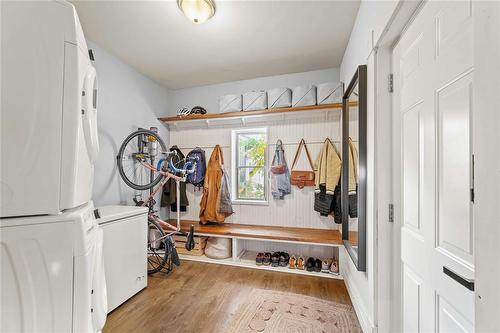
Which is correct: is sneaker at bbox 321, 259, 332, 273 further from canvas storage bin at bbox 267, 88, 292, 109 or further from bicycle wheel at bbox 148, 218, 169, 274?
canvas storage bin at bbox 267, 88, 292, 109

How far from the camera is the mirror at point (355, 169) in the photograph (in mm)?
1565

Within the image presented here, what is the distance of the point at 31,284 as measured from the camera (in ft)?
2.75

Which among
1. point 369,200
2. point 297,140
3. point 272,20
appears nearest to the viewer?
point 369,200

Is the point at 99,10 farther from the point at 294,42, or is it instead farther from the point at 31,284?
the point at 31,284

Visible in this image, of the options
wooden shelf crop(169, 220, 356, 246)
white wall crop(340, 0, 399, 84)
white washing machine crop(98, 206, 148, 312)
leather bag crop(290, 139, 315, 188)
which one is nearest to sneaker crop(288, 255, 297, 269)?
wooden shelf crop(169, 220, 356, 246)

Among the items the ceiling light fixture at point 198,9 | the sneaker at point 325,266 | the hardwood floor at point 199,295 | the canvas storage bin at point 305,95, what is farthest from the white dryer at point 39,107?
the sneaker at point 325,266

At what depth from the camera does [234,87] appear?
136 inches

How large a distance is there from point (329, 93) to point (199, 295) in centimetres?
284

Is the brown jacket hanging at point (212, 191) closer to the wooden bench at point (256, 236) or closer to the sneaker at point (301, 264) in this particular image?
the wooden bench at point (256, 236)

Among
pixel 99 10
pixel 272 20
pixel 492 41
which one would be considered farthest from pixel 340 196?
pixel 99 10

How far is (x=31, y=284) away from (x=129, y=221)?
51.8 inches

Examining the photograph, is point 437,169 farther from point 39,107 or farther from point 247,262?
point 247,262

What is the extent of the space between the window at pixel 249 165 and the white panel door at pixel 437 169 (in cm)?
222

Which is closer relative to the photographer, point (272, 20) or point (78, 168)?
point (78, 168)
